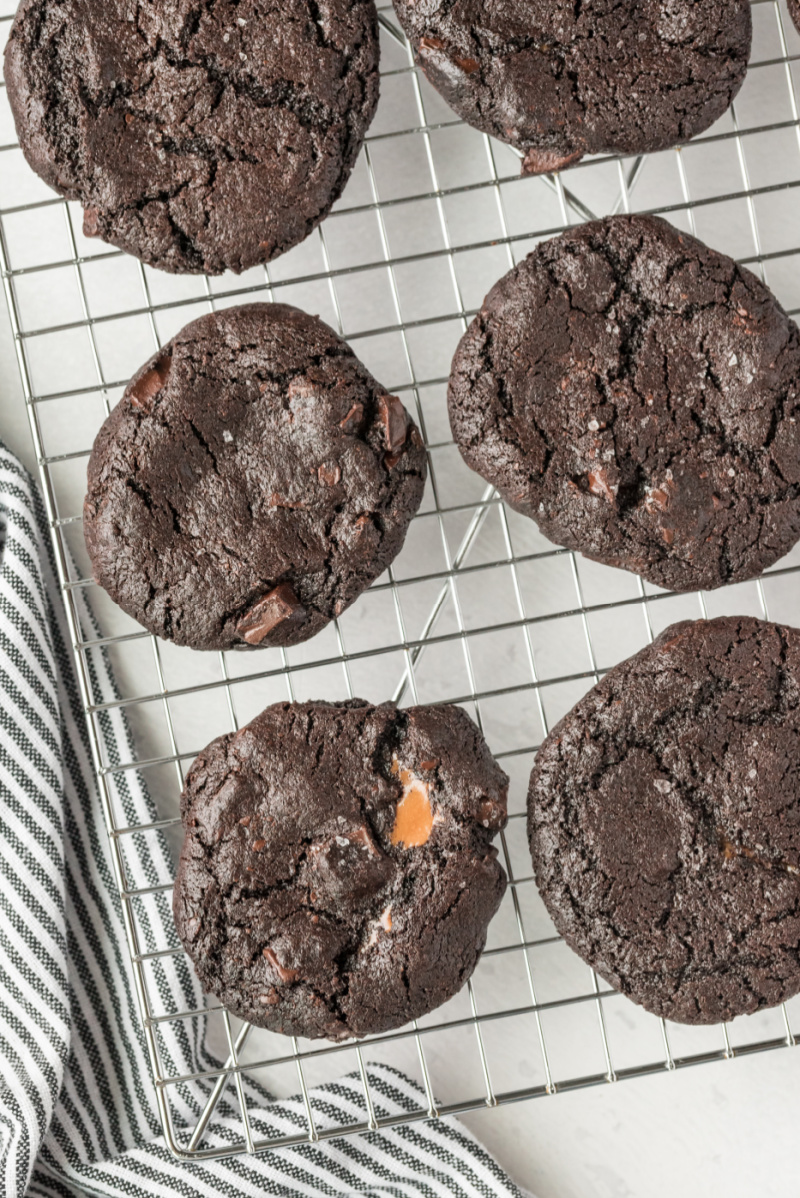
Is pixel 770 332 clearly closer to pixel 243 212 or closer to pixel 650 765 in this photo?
pixel 650 765

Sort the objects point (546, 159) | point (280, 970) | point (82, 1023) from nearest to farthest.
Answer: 1. point (280, 970)
2. point (546, 159)
3. point (82, 1023)

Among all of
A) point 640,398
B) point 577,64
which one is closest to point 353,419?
point 640,398

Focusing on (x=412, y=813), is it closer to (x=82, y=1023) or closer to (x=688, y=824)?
(x=688, y=824)

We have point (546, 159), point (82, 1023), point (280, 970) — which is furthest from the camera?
point (82, 1023)

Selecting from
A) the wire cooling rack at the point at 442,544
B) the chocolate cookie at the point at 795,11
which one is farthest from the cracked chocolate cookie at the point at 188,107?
the chocolate cookie at the point at 795,11

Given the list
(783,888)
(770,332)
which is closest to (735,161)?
(770,332)

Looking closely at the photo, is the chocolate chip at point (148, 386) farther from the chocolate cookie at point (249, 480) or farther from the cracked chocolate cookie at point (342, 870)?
the cracked chocolate cookie at point (342, 870)

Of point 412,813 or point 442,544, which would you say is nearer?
point 412,813
